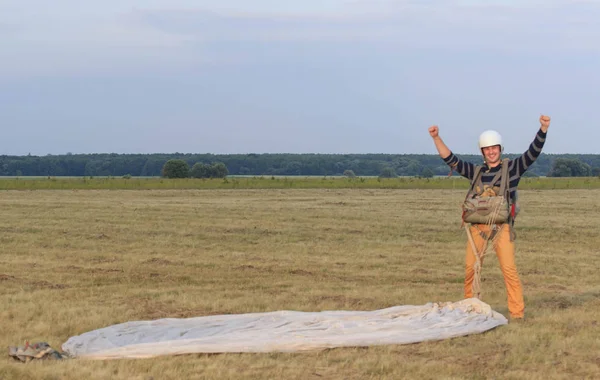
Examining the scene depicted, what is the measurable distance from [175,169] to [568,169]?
41.6 metres

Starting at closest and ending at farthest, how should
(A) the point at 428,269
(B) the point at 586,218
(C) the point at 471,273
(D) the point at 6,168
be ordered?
1. (C) the point at 471,273
2. (A) the point at 428,269
3. (B) the point at 586,218
4. (D) the point at 6,168

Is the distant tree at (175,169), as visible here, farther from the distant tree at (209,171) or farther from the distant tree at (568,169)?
the distant tree at (568,169)

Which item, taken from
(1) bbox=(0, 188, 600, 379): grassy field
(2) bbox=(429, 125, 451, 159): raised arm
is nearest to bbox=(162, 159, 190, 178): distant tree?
(1) bbox=(0, 188, 600, 379): grassy field

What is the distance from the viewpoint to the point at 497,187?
27.1 feet

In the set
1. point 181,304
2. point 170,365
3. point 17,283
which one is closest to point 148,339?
point 170,365

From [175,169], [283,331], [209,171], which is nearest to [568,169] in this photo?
[209,171]

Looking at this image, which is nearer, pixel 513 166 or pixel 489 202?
pixel 489 202

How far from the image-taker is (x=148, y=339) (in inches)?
282

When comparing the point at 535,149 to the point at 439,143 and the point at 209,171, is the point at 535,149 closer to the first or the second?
the point at 439,143

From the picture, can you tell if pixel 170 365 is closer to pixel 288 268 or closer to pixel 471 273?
pixel 471 273

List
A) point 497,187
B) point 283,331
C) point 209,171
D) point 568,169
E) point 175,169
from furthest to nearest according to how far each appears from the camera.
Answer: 1. point 568,169
2. point 209,171
3. point 175,169
4. point 497,187
5. point 283,331

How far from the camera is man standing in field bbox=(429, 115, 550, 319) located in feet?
26.9

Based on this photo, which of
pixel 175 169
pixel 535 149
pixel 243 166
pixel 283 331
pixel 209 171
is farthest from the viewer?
pixel 243 166

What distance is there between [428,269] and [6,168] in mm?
113199
